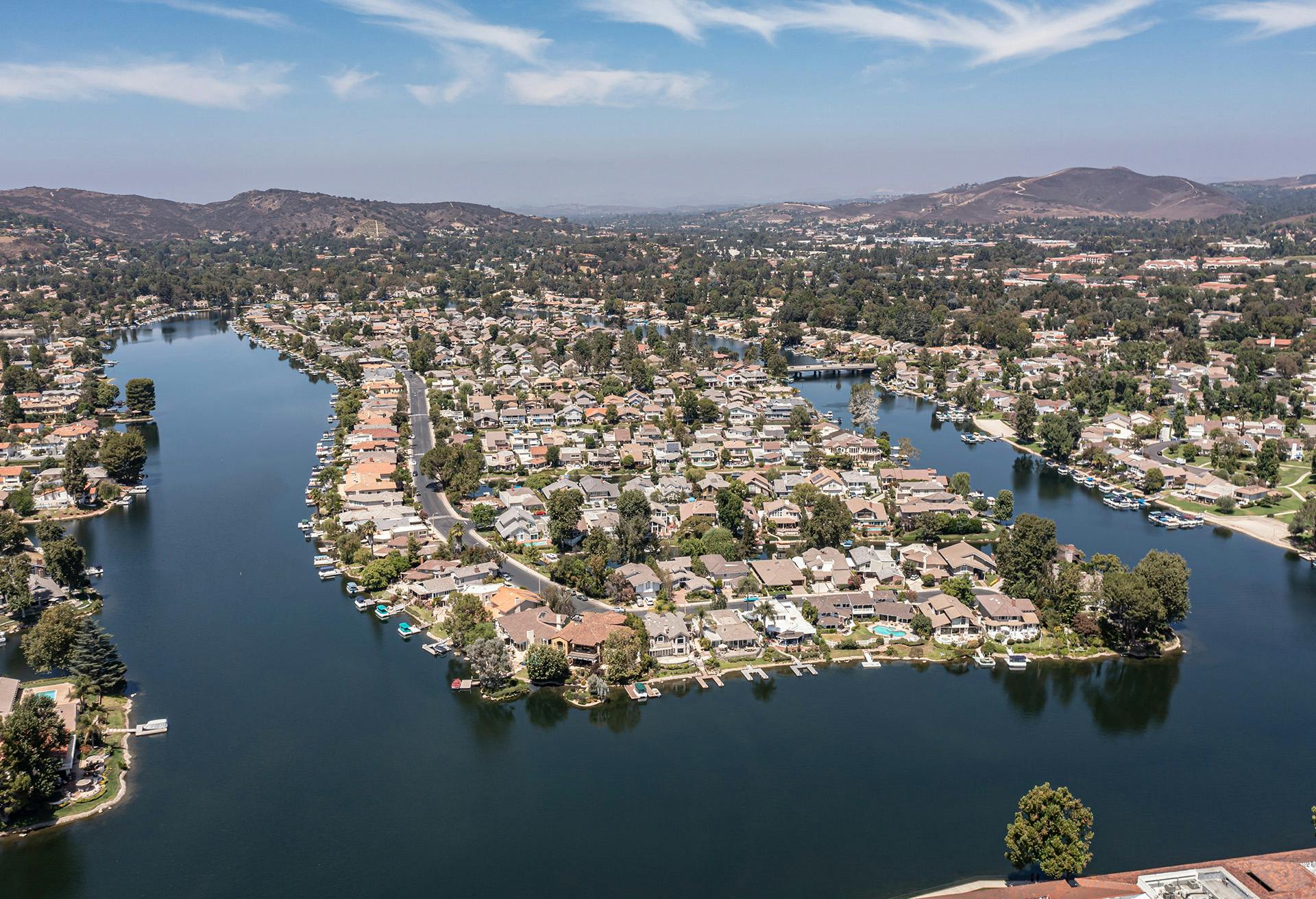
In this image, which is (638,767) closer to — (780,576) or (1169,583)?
(780,576)

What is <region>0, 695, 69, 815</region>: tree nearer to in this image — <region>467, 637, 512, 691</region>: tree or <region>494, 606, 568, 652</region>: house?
<region>467, 637, 512, 691</region>: tree

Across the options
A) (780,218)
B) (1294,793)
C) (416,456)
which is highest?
(780,218)

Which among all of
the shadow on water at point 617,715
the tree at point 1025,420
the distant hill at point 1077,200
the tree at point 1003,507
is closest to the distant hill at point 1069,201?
the distant hill at point 1077,200

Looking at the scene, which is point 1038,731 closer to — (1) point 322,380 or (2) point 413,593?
(2) point 413,593

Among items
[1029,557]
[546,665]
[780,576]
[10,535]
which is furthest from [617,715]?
[10,535]

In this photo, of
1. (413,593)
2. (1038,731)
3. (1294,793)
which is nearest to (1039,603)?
(1038,731)

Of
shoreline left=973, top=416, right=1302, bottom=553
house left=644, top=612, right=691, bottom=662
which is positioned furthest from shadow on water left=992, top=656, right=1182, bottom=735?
shoreline left=973, top=416, right=1302, bottom=553
